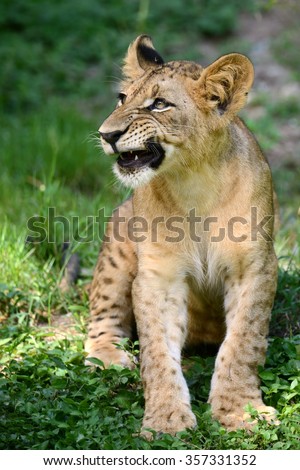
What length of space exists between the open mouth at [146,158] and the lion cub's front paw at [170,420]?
1328 mm

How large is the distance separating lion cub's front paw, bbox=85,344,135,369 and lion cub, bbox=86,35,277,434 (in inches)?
21.2

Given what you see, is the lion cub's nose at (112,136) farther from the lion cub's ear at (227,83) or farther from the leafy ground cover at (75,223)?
the leafy ground cover at (75,223)

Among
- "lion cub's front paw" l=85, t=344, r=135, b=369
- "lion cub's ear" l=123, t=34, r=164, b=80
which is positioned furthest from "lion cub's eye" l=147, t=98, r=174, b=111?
"lion cub's front paw" l=85, t=344, r=135, b=369

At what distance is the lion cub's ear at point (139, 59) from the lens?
5.90 m

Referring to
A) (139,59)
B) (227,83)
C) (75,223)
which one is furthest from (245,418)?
(75,223)

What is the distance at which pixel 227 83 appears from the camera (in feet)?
17.7

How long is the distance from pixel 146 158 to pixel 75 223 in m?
2.64

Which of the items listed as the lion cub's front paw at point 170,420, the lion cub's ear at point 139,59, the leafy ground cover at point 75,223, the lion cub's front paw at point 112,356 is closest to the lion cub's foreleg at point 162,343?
the lion cub's front paw at point 170,420

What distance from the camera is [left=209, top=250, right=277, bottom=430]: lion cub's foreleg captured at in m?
5.31

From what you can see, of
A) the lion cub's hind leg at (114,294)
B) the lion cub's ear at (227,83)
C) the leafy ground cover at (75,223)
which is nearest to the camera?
the leafy ground cover at (75,223)

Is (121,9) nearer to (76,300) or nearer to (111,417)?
(76,300)

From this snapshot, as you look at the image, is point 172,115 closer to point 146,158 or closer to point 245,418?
point 146,158

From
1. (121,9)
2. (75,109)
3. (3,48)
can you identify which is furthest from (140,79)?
(121,9)

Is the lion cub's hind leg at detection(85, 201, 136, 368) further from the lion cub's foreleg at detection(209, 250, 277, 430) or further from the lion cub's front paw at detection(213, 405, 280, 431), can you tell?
the lion cub's front paw at detection(213, 405, 280, 431)
